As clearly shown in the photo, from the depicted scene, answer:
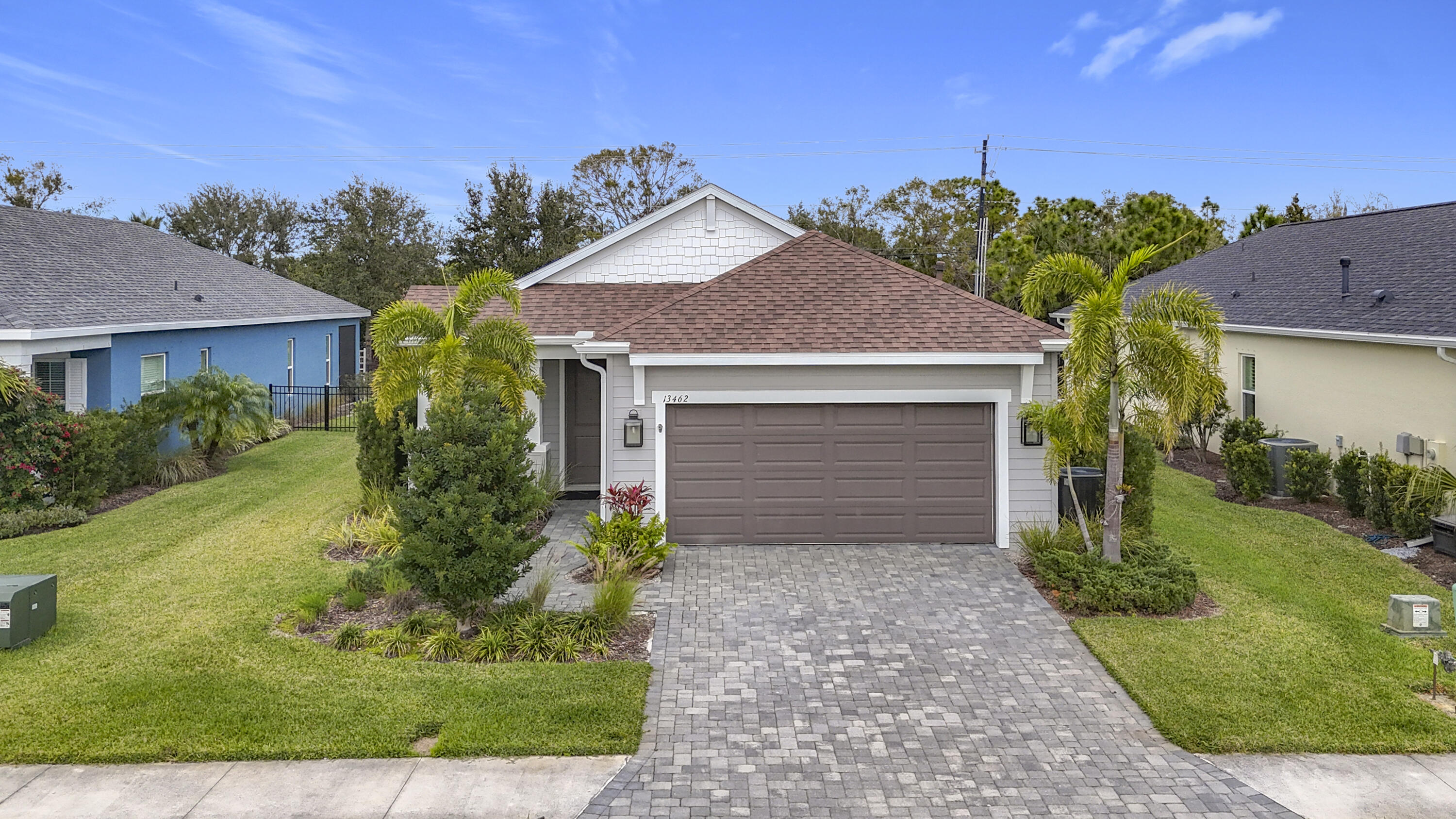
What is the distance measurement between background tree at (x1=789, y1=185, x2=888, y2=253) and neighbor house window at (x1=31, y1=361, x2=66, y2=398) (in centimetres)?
3520

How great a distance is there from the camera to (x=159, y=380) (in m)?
20.0

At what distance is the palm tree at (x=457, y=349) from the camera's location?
12.2 meters

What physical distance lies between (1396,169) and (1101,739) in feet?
170

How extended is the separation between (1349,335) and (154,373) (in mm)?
22010

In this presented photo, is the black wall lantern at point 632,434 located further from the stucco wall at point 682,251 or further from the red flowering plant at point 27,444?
the red flowering plant at point 27,444

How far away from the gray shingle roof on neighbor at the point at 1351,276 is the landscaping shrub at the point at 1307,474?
2024 millimetres

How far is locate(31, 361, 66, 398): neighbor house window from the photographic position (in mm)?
17344

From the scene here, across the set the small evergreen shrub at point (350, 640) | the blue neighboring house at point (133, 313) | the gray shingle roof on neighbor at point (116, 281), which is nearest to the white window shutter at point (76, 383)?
the blue neighboring house at point (133, 313)

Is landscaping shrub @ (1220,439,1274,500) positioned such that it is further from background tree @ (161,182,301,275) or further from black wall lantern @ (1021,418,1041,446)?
background tree @ (161,182,301,275)

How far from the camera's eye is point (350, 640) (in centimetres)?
880

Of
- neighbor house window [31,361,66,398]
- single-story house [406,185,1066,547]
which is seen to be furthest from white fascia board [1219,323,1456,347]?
neighbor house window [31,361,66,398]

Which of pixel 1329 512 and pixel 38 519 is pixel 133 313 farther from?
pixel 1329 512

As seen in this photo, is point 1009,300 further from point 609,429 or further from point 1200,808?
point 1200,808

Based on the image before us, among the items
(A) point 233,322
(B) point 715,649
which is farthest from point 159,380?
(B) point 715,649
